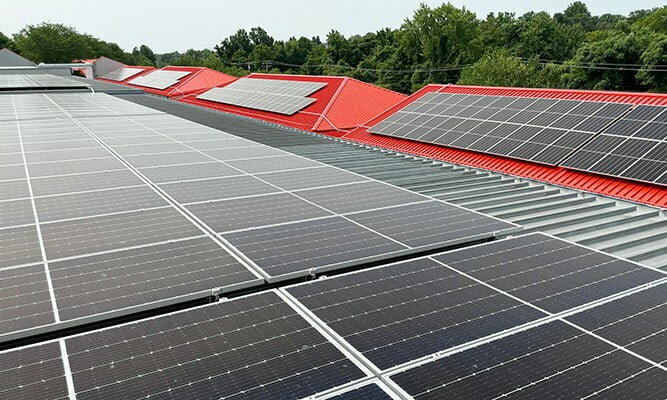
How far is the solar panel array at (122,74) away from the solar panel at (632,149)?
68191 mm

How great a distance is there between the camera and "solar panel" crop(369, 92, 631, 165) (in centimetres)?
1884

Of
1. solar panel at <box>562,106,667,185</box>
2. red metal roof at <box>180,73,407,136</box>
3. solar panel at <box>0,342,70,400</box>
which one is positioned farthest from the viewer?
red metal roof at <box>180,73,407,136</box>

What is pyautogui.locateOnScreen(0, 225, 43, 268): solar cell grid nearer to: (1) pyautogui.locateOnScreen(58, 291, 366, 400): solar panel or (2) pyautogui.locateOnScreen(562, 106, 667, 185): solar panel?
(1) pyautogui.locateOnScreen(58, 291, 366, 400): solar panel

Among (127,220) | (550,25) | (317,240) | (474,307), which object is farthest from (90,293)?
(550,25)

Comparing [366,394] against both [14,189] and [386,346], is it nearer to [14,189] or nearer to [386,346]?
[386,346]

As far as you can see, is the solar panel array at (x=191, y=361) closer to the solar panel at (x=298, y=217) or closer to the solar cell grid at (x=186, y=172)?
the solar panel at (x=298, y=217)

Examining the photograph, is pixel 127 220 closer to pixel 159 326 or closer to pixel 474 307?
pixel 159 326

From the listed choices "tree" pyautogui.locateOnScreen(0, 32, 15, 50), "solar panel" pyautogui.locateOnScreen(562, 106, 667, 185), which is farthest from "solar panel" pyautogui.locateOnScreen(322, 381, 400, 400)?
"tree" pyautogui.locateOnScreen(0, 32, 15, 50)

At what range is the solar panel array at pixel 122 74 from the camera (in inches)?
2881

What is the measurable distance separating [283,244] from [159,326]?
3303 mm

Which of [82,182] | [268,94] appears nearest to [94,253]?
[82,182]

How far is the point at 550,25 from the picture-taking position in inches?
3649

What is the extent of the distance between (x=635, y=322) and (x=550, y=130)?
1436cm

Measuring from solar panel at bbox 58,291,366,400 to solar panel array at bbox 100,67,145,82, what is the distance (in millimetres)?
72699
